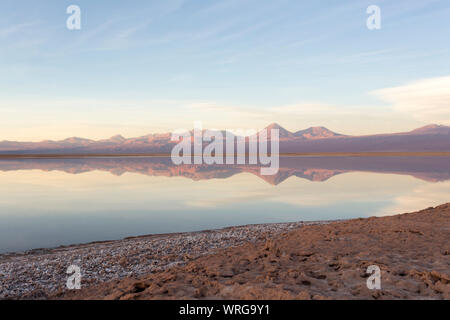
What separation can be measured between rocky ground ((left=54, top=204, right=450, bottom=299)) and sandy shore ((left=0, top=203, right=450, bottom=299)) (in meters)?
0.02

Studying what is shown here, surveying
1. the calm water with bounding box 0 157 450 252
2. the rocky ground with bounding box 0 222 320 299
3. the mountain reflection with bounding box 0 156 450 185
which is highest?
the mountain reflection with bounding box 0 156 450 185

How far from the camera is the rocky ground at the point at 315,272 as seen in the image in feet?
19.3

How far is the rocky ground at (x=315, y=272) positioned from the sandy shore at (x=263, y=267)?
18mm

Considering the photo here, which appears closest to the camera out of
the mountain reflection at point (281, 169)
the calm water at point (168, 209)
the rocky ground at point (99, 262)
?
the rocky ground at point (99, 262)

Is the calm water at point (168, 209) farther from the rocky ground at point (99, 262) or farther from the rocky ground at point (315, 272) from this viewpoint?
the rocky ground at point (315, 272)

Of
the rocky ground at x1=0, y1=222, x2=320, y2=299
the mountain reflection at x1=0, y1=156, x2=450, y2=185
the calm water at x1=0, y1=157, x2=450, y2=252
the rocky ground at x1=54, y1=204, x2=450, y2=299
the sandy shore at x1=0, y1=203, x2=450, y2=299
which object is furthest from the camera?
the mountain reflection at x1=0, y1=156, x2=450, y2=185

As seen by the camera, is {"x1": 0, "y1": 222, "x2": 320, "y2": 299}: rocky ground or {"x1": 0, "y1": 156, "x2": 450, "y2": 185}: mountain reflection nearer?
{"x1": 0, "y1": 222, "x2": 320, "y2": 299}: rocky ground

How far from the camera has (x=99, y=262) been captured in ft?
34.2

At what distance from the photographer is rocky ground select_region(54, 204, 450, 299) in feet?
19.3

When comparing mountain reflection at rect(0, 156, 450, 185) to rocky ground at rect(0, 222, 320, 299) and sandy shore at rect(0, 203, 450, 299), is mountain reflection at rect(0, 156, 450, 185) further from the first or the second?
sandy shore at rect(0, 203, 450, 299)

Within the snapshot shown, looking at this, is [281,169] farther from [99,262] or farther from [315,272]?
[315,272]

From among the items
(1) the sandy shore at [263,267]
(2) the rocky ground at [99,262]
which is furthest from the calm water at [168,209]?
(1) the sandy shore at [263,267]

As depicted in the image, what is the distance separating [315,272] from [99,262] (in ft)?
21.6

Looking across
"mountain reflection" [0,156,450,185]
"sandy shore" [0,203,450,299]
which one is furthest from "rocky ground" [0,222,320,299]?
"mountain reflection" [0,156,450,185]
